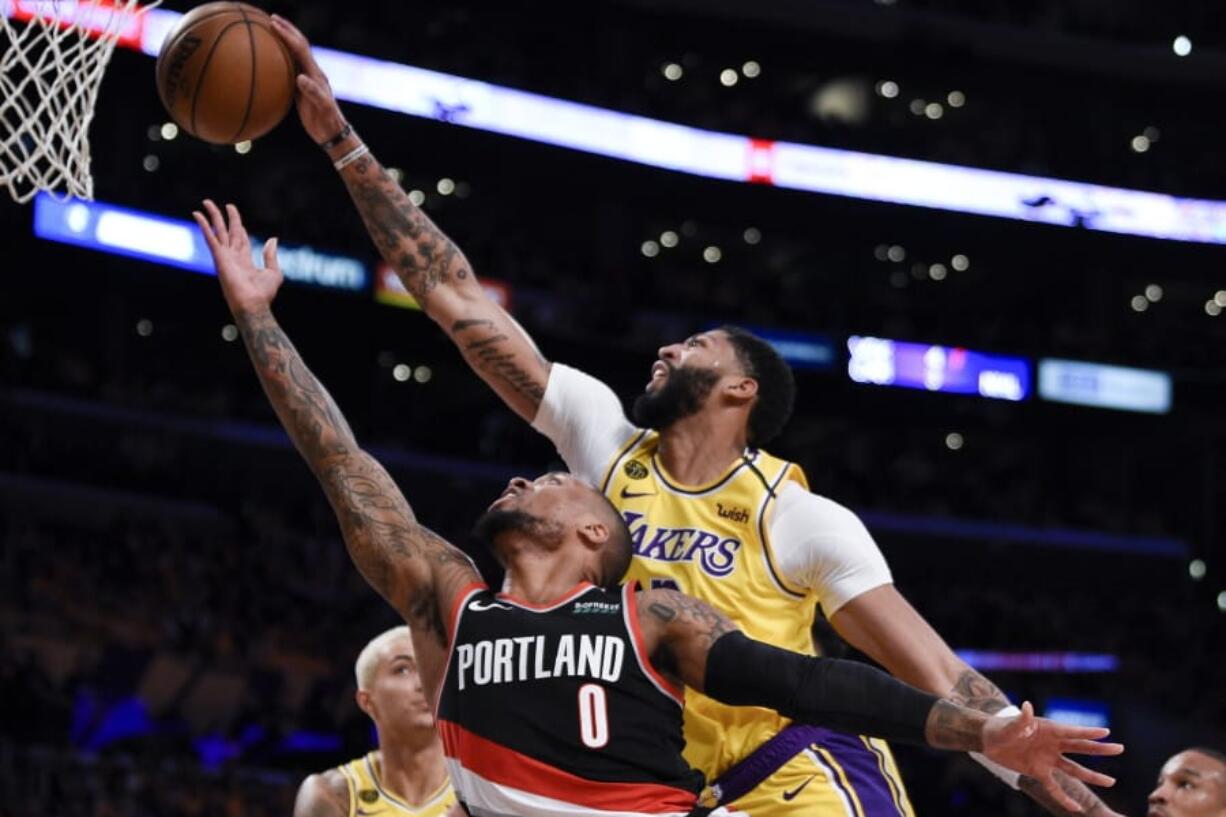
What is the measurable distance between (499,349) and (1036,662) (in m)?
20.5

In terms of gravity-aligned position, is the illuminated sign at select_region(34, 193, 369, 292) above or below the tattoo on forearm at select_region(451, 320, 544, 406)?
above

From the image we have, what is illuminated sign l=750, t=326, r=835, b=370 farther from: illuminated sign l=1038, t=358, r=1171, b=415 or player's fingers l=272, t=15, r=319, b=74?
player's fingers l=272, t=15, r=319, b=74

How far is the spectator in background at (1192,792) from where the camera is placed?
5754 millimetres

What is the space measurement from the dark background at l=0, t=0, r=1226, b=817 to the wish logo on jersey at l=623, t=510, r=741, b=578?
977 centimetres

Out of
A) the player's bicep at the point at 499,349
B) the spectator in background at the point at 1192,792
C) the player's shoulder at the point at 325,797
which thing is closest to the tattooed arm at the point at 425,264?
the player's bicep at the point at 499,349

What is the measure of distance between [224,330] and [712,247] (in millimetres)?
9195

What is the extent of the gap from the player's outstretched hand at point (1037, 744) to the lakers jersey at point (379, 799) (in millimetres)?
2588

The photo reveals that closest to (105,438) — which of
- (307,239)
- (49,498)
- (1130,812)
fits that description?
(49,498)

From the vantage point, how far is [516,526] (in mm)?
3938

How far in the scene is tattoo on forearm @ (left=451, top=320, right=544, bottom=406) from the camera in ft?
16.2

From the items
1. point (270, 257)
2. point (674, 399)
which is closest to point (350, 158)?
point (270, 257)

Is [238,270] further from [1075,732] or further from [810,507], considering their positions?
[1075,732]

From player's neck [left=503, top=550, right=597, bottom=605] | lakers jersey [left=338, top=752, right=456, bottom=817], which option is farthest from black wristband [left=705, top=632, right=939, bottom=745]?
lakers jersey [left=338, top=752, right=456, bottom=817]

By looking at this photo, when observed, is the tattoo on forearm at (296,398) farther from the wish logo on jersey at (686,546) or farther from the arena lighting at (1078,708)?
the arena lighting at (1078,708)
